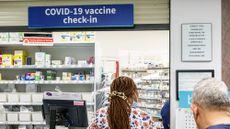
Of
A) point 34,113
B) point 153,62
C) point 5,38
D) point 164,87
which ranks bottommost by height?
point 34,113

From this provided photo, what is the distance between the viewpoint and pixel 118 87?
283 cm

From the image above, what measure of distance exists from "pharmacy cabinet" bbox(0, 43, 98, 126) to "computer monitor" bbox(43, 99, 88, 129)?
258 centimetres

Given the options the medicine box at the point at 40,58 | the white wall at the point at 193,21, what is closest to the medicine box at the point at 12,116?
the medicine box at the point at 40,58

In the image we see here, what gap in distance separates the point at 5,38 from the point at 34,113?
1.69m

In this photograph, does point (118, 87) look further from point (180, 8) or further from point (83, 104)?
point (180, 8)

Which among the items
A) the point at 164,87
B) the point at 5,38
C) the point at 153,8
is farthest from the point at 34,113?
the point at 153,8

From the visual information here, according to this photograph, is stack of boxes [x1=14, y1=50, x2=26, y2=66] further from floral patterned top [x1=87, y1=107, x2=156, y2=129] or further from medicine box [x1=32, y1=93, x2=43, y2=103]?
floral patterned top [x1=87, y1=107, x2=156, y2=129]

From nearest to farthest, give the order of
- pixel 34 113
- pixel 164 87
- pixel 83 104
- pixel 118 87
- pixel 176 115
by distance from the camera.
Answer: pixel 118 87
pixel 176 115
pixel 83 104
pixel 34 113
pixel 164 87

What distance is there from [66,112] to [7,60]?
11.4 ft

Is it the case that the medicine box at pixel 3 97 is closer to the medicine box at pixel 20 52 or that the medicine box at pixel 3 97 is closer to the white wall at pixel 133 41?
the medicine box at pixel 20 52

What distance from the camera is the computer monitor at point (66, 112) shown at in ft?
11.5

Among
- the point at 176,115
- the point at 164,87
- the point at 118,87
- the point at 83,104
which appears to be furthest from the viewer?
the point at 164,87

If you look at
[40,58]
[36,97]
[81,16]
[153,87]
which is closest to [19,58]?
[40,58]

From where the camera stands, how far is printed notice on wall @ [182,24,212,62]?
337cm
